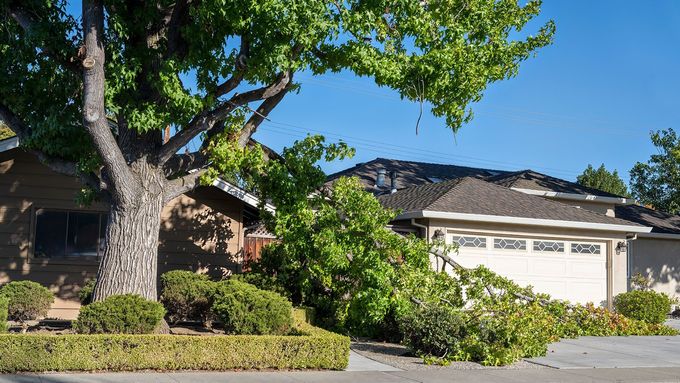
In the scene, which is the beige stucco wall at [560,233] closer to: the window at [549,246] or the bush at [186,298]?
the window at [549,246]

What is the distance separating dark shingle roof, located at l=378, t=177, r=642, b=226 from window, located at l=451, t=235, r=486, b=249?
2.51 ft

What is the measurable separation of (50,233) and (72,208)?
0.71 m

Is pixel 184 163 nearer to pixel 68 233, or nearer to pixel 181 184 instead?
pixel 181 184

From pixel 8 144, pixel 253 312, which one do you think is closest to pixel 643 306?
pixel 253 312

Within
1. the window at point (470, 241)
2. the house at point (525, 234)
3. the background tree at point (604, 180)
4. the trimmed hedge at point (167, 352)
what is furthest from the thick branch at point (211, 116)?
the background tree at point (604, 180)

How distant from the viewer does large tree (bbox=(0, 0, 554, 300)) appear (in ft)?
37.6

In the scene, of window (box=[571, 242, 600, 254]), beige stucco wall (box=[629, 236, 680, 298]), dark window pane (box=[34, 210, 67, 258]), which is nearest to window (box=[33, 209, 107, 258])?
dark window pane (box=[34, 210, 67, 258])

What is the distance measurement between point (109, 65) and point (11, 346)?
4.88 meters

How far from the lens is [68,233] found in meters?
16.1

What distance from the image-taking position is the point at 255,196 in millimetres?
16125

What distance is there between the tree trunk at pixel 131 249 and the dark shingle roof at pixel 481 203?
25.4 ft

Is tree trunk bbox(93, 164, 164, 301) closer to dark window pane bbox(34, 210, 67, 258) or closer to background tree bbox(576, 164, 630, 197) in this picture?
dark window pane bbox(34, 210, 67, 258)

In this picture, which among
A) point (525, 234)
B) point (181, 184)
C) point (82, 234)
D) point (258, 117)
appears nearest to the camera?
point (181, 184)

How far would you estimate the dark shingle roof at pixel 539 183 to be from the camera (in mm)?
25203
